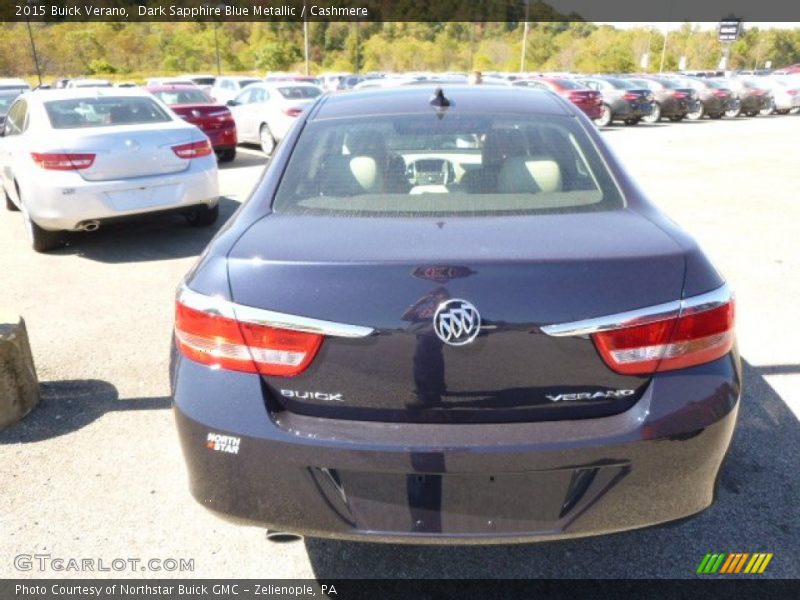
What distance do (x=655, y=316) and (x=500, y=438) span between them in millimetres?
534

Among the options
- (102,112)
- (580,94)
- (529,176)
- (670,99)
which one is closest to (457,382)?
(529,176)

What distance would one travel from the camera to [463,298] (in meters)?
1.71

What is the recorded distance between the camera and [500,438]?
175 cm

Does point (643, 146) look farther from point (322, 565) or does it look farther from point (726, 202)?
point (322, 565)

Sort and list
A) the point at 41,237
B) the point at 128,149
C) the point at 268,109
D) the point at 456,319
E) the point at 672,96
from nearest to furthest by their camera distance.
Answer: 1. the point at 456,319
2. the point at 128,149
3. the point at 41,237
4. the point at 268,109
5. the point at 672,96

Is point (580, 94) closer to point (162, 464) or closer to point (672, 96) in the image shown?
point (672, 96)

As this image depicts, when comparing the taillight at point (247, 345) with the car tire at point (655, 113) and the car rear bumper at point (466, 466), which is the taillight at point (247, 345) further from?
the car tire at point (655, 113)

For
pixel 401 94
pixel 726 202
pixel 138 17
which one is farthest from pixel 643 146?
pixel 138 17

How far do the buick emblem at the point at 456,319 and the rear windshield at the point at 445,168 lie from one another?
22.2 inches

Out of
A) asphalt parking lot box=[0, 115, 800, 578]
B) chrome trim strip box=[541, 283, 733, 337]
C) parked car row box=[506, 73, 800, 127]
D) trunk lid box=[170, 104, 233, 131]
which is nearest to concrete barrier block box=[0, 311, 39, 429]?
asphalt parking lot box=[0, 115, 800, 578]

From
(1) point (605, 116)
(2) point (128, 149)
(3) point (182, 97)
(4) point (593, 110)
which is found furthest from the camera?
(1) point (605, 116)

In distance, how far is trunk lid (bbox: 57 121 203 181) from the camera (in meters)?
6.02

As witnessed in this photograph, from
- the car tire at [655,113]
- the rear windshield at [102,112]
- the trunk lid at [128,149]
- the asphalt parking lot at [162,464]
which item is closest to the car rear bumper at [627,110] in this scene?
the car tire at [655,113]

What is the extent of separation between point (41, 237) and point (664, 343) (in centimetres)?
642
